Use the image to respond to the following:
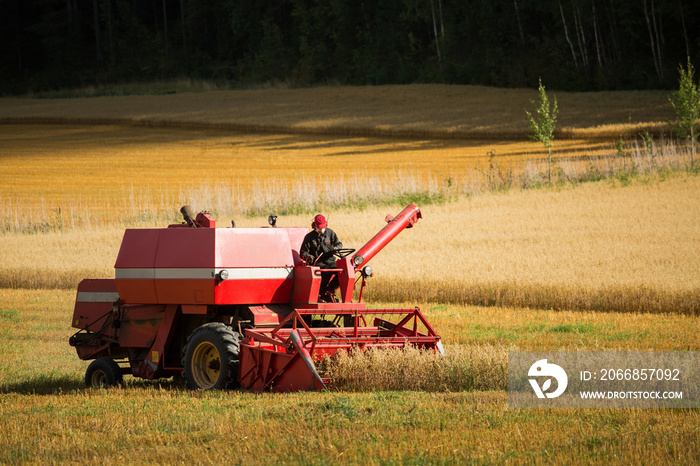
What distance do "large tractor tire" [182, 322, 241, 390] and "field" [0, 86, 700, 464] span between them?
0.38 metres

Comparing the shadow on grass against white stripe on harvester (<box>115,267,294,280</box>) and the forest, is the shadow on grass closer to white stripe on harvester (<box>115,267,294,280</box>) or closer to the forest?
white stripe on harvester (<box>115,267,294,280</box>)

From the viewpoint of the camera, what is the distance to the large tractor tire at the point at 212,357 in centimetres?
1023

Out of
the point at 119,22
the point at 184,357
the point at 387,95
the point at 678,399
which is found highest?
the point at 119,22

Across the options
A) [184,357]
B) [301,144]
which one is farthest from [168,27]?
[184,357]

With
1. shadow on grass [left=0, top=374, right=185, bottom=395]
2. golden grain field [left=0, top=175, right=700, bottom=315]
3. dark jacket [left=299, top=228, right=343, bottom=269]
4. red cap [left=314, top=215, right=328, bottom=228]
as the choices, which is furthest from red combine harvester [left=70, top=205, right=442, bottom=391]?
golden grain field [left=0, top=175, right=700, bottom=315]

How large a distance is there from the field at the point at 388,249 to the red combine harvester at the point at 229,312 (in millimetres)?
440

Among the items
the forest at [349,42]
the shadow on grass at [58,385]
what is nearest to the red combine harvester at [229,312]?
the shadow on grass at [58,385]

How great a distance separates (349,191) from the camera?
109 ft

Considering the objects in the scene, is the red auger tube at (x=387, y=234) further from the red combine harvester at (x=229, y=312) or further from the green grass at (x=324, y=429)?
the green grass at (x=324, y=429)

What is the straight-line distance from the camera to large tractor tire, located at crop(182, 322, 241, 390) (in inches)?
403

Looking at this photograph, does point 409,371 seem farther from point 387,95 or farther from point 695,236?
point 387,95

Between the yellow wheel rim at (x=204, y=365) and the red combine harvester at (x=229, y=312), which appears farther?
the yellow wheel rim at (x=204, y=365)

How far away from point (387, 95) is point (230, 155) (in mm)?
17365

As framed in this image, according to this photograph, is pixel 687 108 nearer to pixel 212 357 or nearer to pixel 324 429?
pixel 212 357
